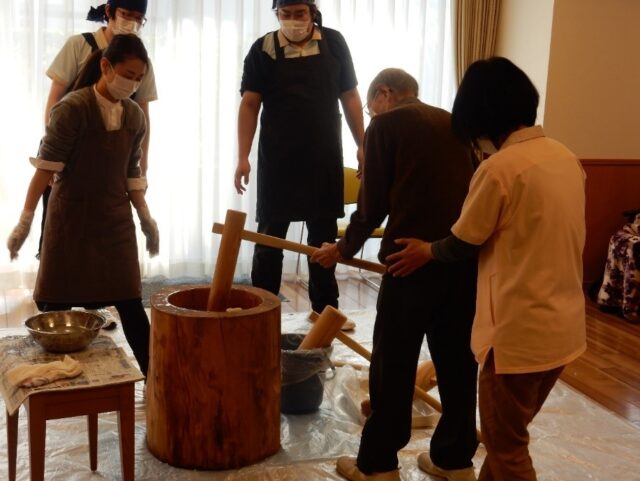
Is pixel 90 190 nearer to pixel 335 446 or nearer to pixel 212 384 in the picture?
pixel 212 384

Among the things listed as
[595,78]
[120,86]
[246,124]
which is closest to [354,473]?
[120,86]

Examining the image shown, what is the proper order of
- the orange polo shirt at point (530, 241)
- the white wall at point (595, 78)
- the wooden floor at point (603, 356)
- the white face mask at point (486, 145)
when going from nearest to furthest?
the orange polo shirt at point (530, 241) < the white face mask at point (486, 145) < the wooden floor at point (603, 356) < the white wall at point (595, 78)

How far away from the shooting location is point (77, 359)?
5.80 feet

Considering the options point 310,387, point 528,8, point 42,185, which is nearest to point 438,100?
point 528,8

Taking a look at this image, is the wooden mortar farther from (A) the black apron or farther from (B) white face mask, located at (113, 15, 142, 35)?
(B) white face mask, located at (113, 15, 142, 35)

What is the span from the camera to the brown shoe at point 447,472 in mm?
1971

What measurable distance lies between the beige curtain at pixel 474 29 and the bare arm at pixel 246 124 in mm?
1943

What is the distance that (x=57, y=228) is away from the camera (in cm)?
217

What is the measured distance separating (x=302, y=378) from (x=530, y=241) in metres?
1.07

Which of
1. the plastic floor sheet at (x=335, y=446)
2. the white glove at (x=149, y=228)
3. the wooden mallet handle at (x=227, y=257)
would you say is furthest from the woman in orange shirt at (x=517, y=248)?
the white glove at (x=149, y=228)

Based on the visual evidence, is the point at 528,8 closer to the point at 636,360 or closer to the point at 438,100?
the point at 438,100

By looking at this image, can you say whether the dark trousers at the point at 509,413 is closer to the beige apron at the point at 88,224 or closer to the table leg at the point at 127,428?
the table leg at the point at 127,428

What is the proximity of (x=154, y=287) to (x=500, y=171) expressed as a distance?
293 centimetres

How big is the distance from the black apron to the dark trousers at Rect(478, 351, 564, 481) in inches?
61.4
